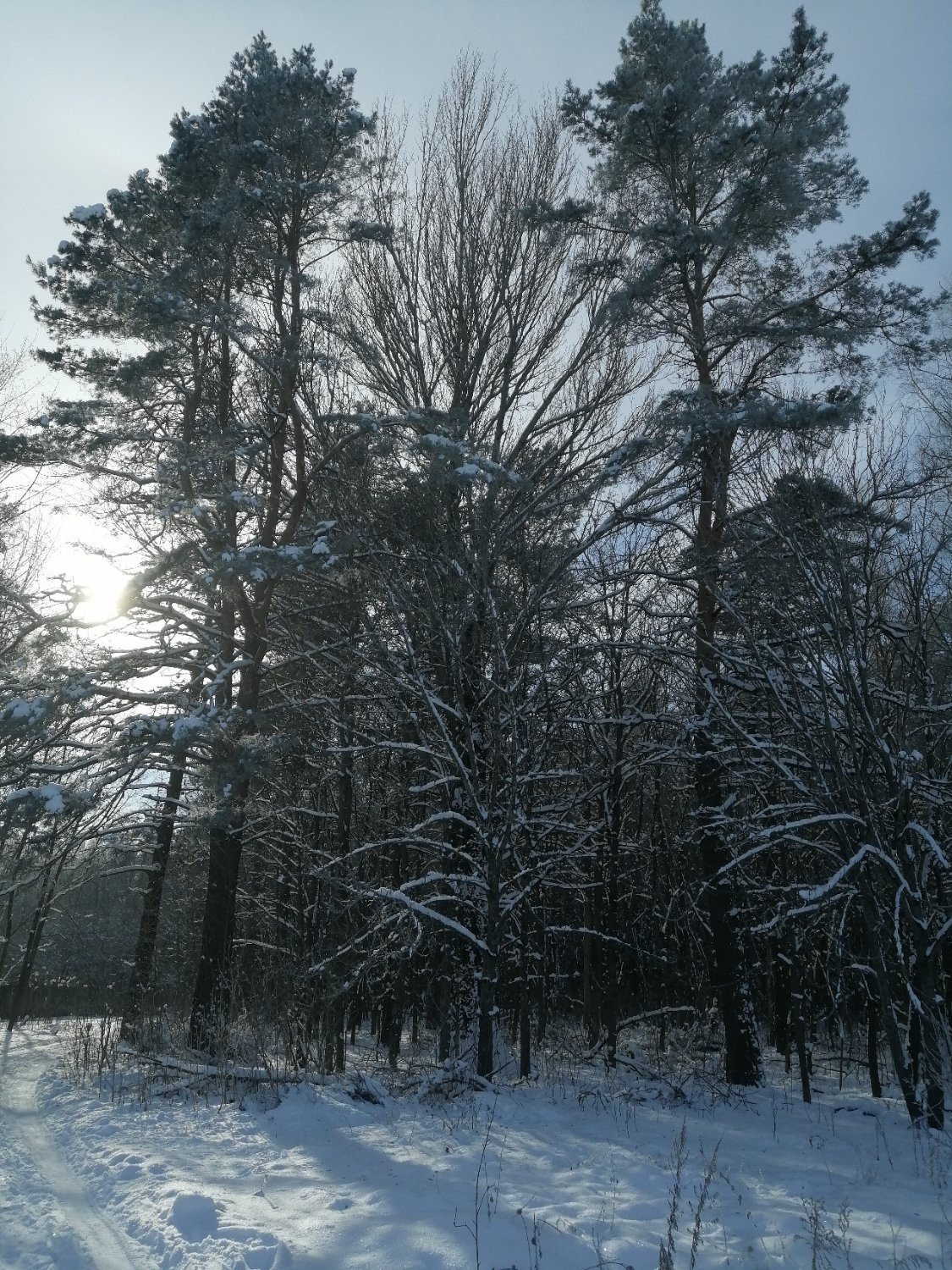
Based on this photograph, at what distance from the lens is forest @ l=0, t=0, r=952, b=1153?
8945mm

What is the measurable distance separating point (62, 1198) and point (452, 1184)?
8.06 ft

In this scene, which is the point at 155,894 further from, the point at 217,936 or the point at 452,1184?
the point at 452,1184

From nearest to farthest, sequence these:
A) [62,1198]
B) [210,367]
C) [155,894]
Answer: [62,1198], [210,367], [155,894]

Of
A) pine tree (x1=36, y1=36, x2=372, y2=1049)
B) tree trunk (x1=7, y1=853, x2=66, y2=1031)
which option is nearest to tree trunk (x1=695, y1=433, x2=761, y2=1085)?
pine tree (x1=36, y1=36, x2=372, y2=1049)

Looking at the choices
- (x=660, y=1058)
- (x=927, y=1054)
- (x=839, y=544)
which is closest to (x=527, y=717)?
(x=839, y=544)

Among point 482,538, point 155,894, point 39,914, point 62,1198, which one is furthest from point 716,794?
point 39,914

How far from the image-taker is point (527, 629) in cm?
1027

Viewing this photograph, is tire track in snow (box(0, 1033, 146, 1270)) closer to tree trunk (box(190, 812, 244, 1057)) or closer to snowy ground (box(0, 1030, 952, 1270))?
snowy ground (box(0, 1030, 952, 1270))

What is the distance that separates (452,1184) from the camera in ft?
16.9

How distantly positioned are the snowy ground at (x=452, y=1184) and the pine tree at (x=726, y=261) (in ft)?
12.4

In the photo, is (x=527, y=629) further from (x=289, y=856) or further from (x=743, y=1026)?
(x=289, y=856)

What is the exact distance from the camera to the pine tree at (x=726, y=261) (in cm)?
1048

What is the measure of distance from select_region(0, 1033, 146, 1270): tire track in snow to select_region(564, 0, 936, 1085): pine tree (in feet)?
24.2

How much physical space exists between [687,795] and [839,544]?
33.3 ft
